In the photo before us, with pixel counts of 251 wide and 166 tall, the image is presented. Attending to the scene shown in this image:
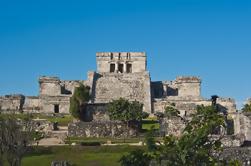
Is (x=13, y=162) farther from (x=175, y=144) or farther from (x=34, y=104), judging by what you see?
(x=34, y=104)

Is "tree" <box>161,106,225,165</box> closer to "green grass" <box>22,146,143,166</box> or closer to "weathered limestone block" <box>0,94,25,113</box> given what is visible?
"green grass" <box>22,146,143,166</box>

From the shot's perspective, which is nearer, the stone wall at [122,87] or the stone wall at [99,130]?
the stone wall at [99,130]

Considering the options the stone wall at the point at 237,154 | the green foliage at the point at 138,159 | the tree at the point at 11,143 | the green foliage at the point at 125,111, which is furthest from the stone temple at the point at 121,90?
the green foliage at the point at 138,159

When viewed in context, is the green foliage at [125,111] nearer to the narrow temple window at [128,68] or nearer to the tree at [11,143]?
the tree at [11,143]

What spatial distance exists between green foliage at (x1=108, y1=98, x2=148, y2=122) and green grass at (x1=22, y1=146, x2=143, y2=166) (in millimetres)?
11741

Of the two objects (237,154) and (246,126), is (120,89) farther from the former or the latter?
(237,154)

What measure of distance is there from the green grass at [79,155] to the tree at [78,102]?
19.1m

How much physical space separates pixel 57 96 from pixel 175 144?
2375 inches

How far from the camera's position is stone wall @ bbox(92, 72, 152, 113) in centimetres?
7431

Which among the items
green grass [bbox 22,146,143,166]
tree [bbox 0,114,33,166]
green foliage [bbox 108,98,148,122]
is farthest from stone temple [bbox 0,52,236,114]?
tree [bbox 0,114,33,166]

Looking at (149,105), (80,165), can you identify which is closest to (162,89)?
(149,105)

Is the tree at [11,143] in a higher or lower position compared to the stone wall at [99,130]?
A: lower

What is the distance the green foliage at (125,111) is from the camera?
160ft

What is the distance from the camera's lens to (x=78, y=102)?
5762cm
